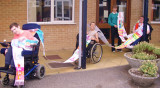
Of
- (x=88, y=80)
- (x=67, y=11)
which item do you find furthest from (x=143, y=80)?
(x=67, y=11)

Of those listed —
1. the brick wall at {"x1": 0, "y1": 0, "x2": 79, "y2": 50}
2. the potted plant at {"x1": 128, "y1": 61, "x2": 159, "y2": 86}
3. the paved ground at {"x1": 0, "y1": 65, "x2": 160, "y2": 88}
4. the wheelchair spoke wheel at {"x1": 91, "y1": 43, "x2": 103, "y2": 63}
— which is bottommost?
the paved ground at {"x1": 0, "y1": 65, "x2": 160, "y2": 88}

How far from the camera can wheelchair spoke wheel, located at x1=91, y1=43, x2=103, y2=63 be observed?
6.94 meters

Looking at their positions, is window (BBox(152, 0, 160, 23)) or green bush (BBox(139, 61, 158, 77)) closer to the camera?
green bush (BBox(139, 61, 158, 77))

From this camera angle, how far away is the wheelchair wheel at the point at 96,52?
6.93m

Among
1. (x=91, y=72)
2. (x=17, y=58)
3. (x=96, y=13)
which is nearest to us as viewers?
(x=17, y=58)

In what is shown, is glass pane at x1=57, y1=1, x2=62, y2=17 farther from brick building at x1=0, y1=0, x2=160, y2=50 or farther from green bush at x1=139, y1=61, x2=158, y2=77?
green bush at x1=139, y1=61, x2=158, y2=77

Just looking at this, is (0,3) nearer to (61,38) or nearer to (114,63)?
(61,38)

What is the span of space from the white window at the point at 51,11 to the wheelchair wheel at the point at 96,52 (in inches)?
102

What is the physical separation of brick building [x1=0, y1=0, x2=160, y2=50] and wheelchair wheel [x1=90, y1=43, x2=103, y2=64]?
226 centimetres

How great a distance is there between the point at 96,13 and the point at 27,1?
3171 millimetres

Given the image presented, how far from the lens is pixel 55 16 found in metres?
9.32

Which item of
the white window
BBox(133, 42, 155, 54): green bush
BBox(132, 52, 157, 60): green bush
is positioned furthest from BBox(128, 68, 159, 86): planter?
the white window

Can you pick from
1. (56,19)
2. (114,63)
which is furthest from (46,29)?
(114,63)

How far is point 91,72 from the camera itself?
6.29 meters
